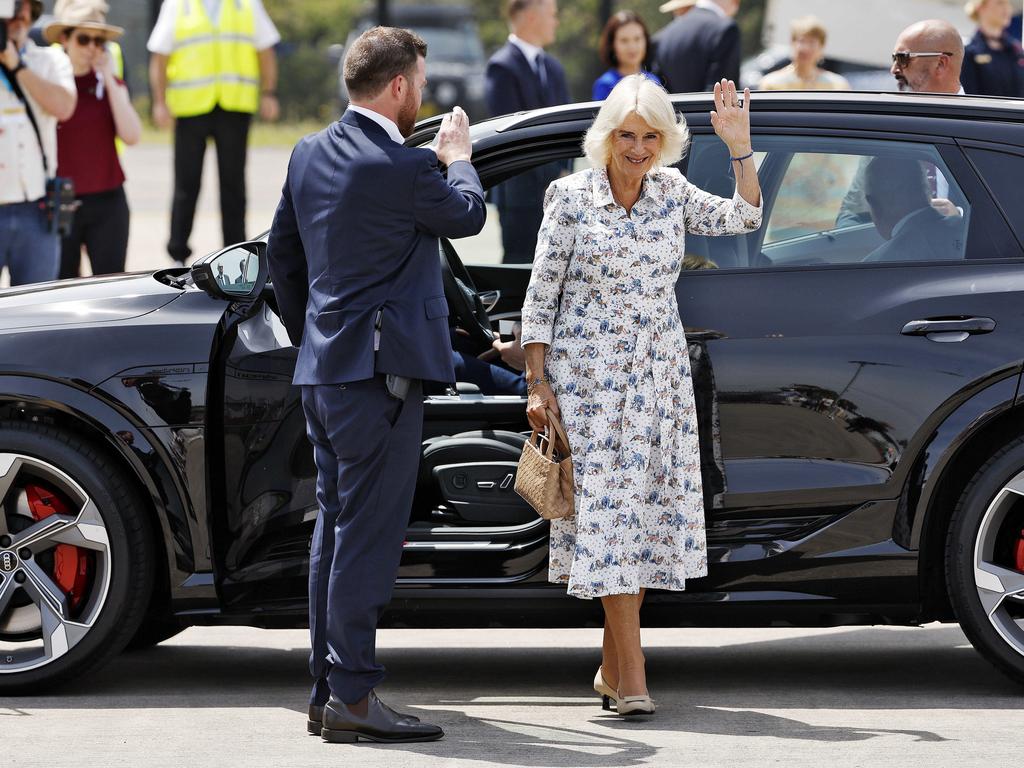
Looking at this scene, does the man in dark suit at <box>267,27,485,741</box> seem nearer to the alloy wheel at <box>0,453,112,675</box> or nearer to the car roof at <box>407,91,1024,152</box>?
the car roof at <box>407,91,1024,152</box>

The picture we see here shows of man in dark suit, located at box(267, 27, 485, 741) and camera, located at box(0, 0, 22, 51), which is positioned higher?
camera, located at box(0, 0, 22, 51)

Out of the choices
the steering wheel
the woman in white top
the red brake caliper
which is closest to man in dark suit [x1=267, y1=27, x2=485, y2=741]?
the steering wheel

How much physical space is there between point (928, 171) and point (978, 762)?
1.68 meters

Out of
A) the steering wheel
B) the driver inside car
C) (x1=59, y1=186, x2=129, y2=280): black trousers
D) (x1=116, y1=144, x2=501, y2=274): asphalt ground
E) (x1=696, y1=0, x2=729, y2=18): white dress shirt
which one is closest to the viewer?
the steering wheel

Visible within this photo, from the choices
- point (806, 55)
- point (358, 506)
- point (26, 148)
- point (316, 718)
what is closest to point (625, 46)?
point (806, 55)

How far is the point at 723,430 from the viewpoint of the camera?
15.4ft

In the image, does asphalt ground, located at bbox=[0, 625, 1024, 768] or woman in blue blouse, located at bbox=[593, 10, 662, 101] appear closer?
asphalt ground, located at bbox=[0, 625, 1024, 768]

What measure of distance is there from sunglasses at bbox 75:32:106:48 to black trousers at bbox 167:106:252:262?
1.65 meters

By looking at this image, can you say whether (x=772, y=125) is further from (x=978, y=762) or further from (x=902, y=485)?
(x=978, y=762)

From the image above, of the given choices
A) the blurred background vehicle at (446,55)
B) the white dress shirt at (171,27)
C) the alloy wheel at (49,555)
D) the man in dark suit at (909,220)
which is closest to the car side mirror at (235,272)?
the alloy wheel at (49,555)

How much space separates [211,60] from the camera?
9.96m

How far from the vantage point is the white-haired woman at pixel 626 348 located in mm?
4598

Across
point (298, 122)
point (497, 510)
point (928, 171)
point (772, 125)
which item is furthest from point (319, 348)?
point (298, 122)

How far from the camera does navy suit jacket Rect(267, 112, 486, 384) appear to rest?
429cm
